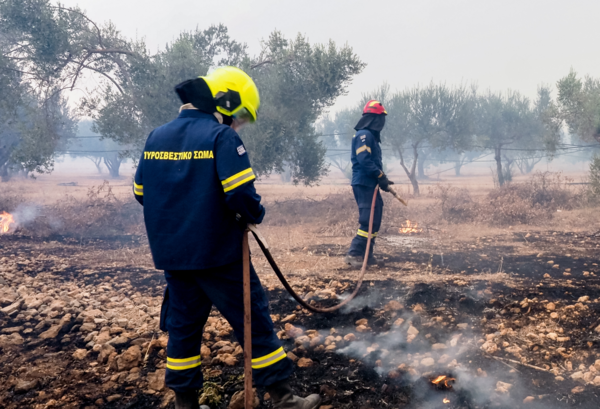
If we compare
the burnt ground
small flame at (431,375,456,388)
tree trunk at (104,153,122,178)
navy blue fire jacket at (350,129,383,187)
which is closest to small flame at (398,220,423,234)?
the burnt ground

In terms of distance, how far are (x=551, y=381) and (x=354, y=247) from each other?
11.7 feet

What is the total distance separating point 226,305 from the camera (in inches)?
89.7

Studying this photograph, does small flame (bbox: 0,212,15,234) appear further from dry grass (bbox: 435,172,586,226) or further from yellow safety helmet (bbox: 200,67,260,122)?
dry grass (bbox: 435,172,586,226)

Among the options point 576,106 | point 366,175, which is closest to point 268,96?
point 366,175

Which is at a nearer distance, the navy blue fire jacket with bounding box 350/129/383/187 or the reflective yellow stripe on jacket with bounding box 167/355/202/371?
the reflective yellow stripe on jacket with bounding box 167/355/202/371

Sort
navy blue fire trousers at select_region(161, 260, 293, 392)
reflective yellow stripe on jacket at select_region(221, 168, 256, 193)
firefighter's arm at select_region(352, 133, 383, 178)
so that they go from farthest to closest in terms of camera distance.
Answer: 1. firefighter's arm at select_region(352, 133, 383, 178)
2. navy blue fire trousers at select_region(161, 260, 293, 392)
3. reflective yellow stripe on jacket at select_region(221, 168, 256, 193)

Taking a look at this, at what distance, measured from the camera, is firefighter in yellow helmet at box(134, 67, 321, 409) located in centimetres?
214

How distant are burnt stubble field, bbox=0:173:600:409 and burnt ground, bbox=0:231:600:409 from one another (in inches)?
0.5

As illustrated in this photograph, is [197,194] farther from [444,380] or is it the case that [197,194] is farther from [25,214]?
[25,214]

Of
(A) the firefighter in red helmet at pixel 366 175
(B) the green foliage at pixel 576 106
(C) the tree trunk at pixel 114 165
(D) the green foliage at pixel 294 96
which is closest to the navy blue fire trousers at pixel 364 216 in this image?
(A) the firefighter in red helmet at pixel 366 175

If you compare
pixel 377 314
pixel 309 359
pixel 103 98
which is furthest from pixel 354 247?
pixel 103 98

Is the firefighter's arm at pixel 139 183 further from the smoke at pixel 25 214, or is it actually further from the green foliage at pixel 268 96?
the green foliage at pixel 268 96

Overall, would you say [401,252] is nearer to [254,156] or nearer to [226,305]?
[226,305]

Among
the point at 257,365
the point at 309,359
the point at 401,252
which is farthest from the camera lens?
the point at 401,252
